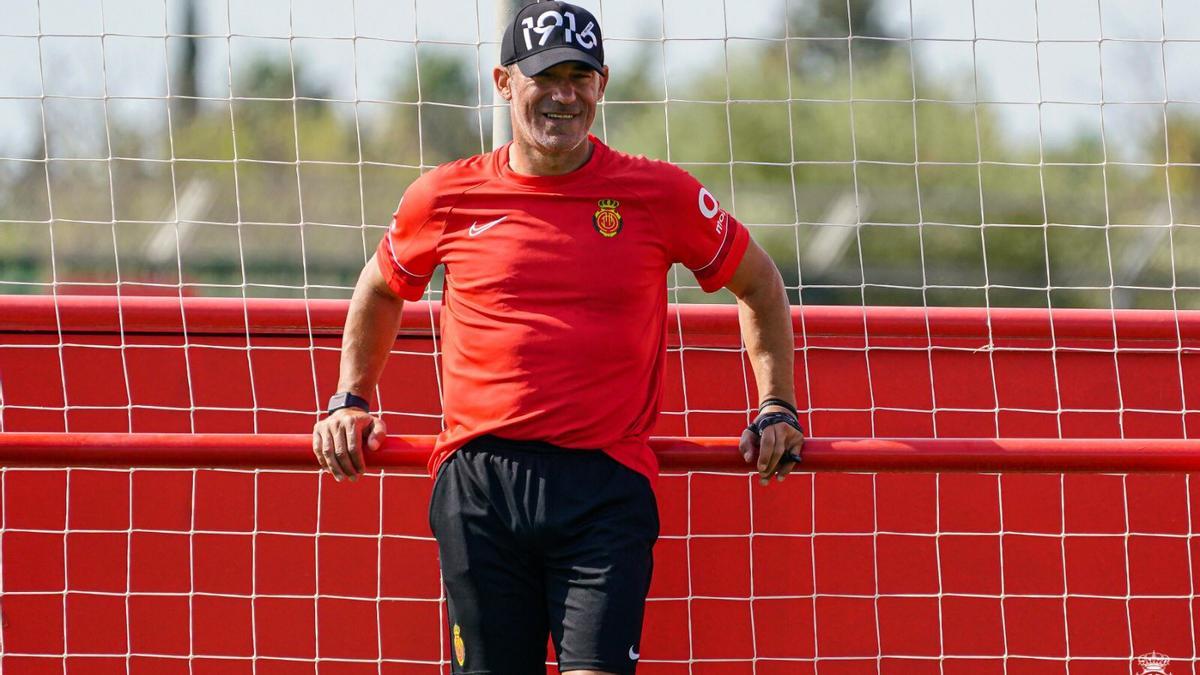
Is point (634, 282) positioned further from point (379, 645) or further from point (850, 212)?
point (850, 212)

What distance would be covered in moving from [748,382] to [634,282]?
1.32m

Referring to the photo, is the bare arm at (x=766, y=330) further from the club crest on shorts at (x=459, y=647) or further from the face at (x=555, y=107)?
the club crest on shorts at (x=459, y=647)

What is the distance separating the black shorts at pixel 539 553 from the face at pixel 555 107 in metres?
0.72

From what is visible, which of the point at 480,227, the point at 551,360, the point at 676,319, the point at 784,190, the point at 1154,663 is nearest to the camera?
the point at 551,360

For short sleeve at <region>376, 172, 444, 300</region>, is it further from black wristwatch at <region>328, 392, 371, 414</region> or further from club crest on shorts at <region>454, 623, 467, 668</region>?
club crest on shorts at <region>454, 623, 467, 668</region>

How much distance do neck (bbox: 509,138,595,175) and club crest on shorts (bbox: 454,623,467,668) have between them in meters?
1.11

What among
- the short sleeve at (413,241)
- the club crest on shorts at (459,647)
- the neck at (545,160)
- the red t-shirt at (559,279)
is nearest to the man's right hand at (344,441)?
the red t-shirt at (559,279)

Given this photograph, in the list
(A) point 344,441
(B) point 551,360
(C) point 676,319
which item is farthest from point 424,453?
(C) point 676,319

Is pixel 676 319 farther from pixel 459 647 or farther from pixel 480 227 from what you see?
pixel 459 647

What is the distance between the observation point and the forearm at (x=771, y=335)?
3275mm

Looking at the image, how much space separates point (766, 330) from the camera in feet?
10.8

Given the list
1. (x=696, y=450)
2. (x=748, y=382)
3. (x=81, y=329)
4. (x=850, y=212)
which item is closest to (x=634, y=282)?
(x=696, y=450)

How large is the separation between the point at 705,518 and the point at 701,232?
143 cm

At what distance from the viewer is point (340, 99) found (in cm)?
444
